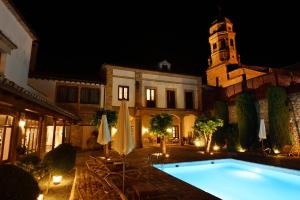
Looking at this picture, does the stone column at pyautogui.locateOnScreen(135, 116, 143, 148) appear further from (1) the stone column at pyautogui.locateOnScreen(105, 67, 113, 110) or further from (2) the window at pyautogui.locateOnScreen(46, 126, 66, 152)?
(2) the window at pyautogui.locateOnScreen(46, 126, 66, 152)

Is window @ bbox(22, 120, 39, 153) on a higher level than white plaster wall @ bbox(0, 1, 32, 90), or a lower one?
lower

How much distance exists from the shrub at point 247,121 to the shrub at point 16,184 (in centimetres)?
1590

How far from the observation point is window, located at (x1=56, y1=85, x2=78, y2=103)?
17.5 metres

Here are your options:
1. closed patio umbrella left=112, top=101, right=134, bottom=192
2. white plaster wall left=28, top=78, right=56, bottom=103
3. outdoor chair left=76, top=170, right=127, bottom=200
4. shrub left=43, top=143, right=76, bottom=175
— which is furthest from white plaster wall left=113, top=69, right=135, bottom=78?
closed patio umbrella left=112, top=101, right=134, bottom=192

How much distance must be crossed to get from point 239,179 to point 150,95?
1357cm

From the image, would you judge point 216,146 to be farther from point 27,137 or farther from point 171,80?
point 27,137

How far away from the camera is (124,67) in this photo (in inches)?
792

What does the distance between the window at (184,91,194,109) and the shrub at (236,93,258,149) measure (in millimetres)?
6636

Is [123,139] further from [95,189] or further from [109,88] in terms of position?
[109,88]

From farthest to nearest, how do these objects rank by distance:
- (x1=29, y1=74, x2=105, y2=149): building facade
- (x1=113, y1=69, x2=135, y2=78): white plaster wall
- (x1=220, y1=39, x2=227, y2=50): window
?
1. (x1=220, y1=39, x2=227, y2=50): window
2. (x1=113, y1=69, x2=135, y2=78): white plaster wall
3. (x1=29, y1=74, x2=105, y2=149): building facade

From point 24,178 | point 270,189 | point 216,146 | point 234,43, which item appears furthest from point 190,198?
point 234,43

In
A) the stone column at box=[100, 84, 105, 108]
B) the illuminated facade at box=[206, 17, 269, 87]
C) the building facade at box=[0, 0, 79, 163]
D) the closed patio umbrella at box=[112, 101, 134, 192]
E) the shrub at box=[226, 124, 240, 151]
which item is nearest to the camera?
the closed patio umbrella at box=[112, 101, 134, 192]

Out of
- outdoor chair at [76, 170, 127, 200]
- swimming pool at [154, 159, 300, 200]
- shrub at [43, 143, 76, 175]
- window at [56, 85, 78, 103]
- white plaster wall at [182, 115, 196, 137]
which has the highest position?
window at [56, 85, 78, 103]

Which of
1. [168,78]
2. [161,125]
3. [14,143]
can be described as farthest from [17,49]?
[168,78]
